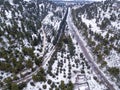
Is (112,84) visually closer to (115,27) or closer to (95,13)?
(115,27)

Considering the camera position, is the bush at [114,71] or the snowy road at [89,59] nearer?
the snowy road at [89,59]

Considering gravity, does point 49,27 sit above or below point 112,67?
above

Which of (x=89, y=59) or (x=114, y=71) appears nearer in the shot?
(x=114, y=71)

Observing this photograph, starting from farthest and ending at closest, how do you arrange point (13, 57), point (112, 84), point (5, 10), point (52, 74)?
point (5, 10)
point (13, 57)
point (52, 74)
point (112, 84)

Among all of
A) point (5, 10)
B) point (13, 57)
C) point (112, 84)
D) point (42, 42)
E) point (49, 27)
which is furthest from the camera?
point (49, 27)

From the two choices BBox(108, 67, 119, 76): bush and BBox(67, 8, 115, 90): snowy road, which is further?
BBox(108, 67, 119, 76): bush

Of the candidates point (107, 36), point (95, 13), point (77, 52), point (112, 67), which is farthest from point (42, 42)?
point (95, 13)

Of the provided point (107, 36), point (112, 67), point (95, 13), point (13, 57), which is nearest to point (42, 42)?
point (13, 57)

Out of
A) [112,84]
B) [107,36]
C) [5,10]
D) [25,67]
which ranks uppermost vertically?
[5,10]

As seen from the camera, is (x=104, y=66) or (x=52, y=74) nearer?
(x=52, y=74)
